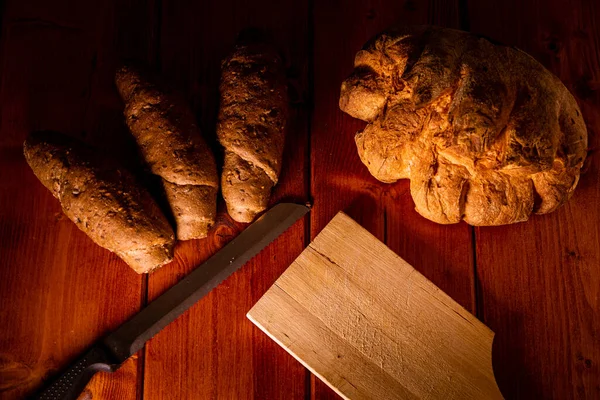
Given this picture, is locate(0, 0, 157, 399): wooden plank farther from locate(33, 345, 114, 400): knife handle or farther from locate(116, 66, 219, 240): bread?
locate(116, 66, 219, 240): bread

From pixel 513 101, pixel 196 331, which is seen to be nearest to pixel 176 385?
pixel 196 331

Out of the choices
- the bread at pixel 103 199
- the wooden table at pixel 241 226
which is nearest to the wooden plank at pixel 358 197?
the wooden table at pixel 241 226

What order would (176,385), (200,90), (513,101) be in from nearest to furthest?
(513,101), (176,385), (200,90)

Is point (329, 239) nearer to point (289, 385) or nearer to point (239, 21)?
point (289, 385)

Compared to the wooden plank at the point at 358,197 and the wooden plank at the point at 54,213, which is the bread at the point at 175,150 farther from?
the wooden plank at the point at 358,197

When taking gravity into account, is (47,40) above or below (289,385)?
above

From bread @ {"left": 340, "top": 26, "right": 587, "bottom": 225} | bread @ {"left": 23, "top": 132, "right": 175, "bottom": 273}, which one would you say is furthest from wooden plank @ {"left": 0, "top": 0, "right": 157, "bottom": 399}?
bread @ {"left": 340, "top": 26, "right": 587, "bottom": 225}
